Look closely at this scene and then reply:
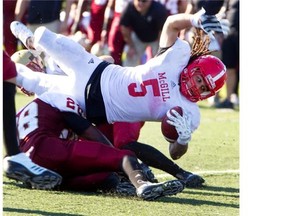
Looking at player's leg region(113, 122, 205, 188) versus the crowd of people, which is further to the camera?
player's leg region(113, 122, 205, 188)

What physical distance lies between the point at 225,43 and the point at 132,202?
5.51 m

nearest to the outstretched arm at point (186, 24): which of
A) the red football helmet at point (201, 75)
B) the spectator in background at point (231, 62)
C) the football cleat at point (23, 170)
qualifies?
the red football helmet at point (201, 75)

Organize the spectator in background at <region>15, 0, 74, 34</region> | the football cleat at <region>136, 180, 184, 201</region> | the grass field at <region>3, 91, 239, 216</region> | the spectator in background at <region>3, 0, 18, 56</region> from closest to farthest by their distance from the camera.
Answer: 1. the grass field at <region>3, 91, 239, 216</region>
2. the football cleat at <region>136, 180, 184, 201</region>
3. the spectator in background at <region>15, 0, 74, 34</region>
4. the spectator in background at <region>3, 0, 18, 56</region>

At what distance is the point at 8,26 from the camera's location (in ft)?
31.7

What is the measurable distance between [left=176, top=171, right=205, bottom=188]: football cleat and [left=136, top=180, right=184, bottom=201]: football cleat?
0.64 metres

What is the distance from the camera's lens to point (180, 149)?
493 cm

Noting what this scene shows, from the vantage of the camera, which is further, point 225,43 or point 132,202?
point 225,43

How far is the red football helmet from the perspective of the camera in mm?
5086

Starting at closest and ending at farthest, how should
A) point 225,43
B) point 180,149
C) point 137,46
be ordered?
point 180,149
point 225,43
point 137,46

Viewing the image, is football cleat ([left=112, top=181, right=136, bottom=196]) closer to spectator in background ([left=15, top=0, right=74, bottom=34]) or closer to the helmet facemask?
the helmet facemask

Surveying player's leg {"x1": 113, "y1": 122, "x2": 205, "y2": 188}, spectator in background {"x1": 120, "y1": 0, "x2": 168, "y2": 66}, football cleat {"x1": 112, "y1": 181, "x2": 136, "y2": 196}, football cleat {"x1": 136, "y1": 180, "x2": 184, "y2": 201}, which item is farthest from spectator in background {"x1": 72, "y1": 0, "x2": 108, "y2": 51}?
football cleat {"x1": 136, "y1": 180, "x2": 184, "y2": 201}

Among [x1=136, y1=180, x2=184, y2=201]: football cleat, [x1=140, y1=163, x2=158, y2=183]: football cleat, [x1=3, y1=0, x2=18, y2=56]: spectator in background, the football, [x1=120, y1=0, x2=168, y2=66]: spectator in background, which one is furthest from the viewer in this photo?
[x1=120, y1=0, x2=168, y2=66]: spectator in background

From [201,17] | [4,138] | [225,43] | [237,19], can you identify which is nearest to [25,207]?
[4,138]
